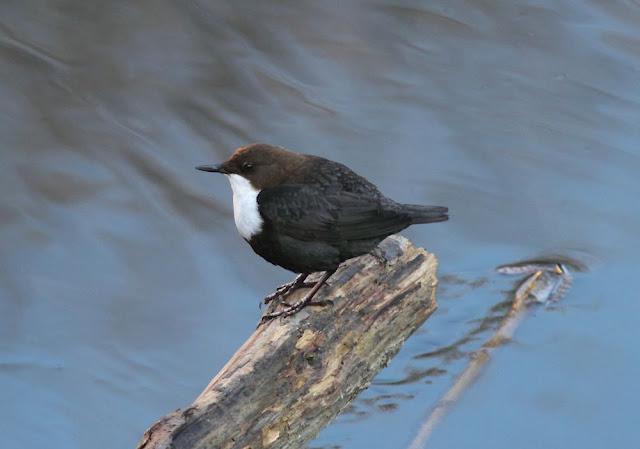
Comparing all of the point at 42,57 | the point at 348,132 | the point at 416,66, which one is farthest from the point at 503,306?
the point at 42,57

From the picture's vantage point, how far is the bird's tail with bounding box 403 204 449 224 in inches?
155

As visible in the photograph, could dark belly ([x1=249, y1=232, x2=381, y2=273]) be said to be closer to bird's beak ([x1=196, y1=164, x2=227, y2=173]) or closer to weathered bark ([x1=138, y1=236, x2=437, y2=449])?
weathered bark ([x1=138, y1=236, x2=437, y2=449])

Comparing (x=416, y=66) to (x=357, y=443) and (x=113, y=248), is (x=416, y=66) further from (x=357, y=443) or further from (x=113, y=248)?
(x=357, y=443)

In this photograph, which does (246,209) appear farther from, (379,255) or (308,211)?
(379,255)

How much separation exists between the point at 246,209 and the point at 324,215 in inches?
10.7

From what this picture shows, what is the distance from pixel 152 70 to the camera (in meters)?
6.96

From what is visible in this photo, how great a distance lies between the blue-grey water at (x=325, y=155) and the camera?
512 centimetres

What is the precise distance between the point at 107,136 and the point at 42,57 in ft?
2.38

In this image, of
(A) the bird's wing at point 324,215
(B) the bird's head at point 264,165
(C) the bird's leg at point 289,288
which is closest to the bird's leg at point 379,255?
(A) the bird's wing at point 324,215

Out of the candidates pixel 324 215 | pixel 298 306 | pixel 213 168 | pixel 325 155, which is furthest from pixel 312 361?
pixel 325 155

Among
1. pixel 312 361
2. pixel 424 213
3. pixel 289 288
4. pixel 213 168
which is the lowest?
pixel 312 361

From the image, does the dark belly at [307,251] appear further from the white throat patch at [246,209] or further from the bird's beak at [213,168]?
the bird's beak at [213,168]

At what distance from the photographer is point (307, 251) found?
3889 millimetres

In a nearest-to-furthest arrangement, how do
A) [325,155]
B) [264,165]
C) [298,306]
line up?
[298,306] < [264,165] < [325,155]
